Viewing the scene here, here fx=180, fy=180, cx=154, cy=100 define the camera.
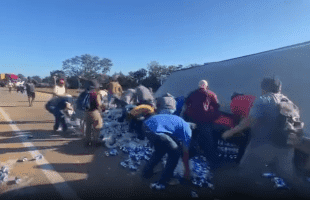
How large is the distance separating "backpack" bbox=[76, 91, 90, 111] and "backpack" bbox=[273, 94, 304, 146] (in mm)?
3131

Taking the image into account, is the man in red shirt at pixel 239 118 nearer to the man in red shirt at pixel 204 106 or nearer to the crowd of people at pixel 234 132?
the crowd of people at pixel 234 132

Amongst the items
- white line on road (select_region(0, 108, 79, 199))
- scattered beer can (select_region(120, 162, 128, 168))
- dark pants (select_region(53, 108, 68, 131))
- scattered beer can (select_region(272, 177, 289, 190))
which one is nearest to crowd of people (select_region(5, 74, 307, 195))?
scattered beer can (select_region(272, 177, 289, 190))

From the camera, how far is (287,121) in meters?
2.20

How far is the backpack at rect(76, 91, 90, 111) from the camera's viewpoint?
3.54m

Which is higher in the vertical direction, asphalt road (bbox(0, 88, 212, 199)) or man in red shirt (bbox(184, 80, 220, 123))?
man in red shirt (bbox(184, 80, 220, 123))

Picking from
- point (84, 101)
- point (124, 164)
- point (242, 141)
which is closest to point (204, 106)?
point (242, 141)

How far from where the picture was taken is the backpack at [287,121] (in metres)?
2.18

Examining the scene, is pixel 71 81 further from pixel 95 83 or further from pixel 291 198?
pixel 291 198

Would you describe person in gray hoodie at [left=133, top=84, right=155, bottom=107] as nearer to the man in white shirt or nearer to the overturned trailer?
the overturned trailer

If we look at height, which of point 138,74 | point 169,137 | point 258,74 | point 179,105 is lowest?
point 169,137

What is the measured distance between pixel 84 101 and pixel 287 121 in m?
3.30

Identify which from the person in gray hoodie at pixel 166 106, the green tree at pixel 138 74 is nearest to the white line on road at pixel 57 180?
the person in gray hoodie at pixel 166 106

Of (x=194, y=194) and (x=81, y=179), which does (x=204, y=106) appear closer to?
(x=194, y=194)

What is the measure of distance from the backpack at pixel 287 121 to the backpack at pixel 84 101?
3.13m
